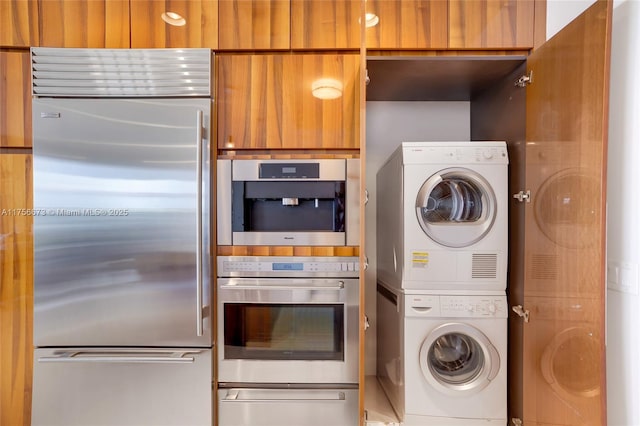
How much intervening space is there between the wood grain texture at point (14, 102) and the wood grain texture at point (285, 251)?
114cm

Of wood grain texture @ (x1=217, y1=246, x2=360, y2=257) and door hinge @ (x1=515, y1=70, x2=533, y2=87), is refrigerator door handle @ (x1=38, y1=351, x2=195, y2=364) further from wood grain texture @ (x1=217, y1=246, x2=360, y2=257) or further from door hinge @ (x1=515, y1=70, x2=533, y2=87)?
door hinge @ (x1=515, y1=70, x2=533, y2=87)

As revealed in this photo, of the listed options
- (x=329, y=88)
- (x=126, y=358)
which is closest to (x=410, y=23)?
(x=329, y=88)

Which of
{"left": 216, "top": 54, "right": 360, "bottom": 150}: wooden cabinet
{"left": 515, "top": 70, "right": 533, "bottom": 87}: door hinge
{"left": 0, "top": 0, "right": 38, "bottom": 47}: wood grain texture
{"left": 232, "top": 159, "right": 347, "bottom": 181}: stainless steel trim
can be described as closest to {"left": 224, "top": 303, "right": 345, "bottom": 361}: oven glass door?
{"left": 232, "top": 159, "right": 347, "bottom": 181}: stainless steel trim

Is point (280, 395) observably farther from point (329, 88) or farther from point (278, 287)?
point (329, 88)

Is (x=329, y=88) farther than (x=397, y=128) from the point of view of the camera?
No

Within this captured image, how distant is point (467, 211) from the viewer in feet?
5.77

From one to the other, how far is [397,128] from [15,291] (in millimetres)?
2335

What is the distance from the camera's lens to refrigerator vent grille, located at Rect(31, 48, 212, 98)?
160 cm

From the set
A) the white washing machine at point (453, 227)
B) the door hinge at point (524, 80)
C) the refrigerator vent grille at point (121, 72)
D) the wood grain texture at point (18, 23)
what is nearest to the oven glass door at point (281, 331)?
the white washing machine at point (453, 227)

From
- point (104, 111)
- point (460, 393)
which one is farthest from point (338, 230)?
point (104, 111)

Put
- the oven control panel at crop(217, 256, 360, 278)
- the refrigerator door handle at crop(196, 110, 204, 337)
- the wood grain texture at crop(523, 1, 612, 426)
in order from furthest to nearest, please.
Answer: the oven control panel at crop(217, 256, 360, 278) → the refrigerator door handle at crop(196, 110, 204, 337) → the wood grain texture at crop(523, 1, 612, 426)

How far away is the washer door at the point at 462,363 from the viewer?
5.37 ft

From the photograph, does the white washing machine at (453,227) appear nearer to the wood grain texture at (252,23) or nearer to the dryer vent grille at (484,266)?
the dryer vent grille at (484,266)

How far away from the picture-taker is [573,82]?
49.6 inches
